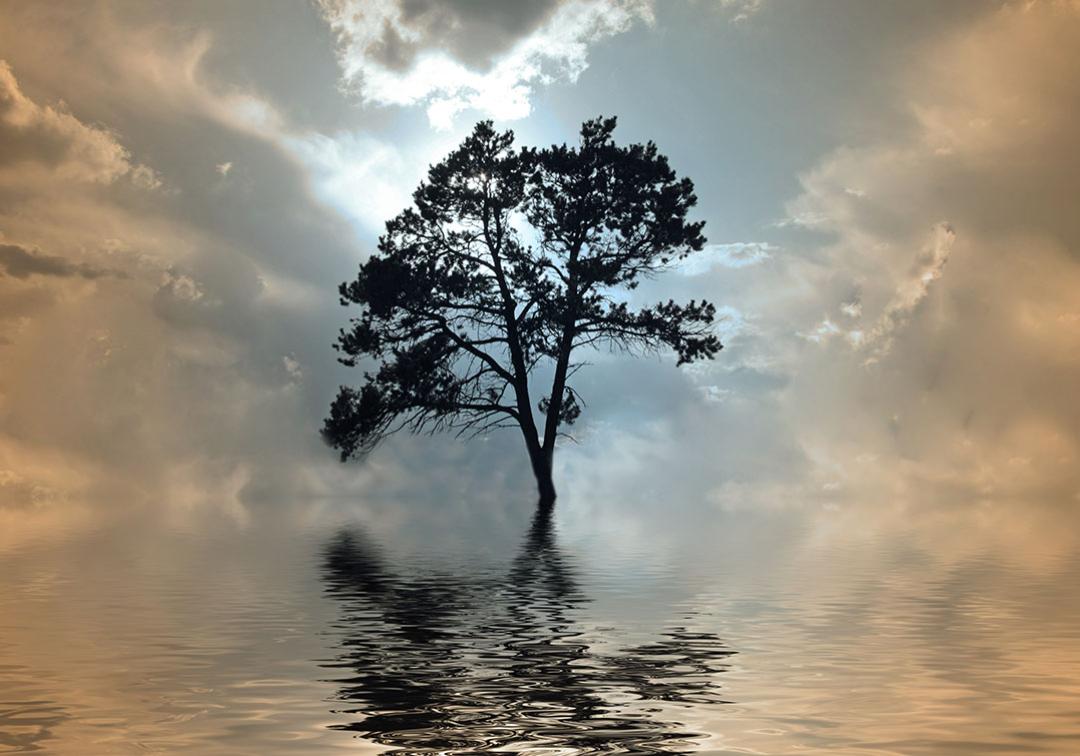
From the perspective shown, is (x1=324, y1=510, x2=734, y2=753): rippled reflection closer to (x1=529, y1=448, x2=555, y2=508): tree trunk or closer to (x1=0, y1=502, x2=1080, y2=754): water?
(x1=0, y1=502, x2=1080, y2=754): water

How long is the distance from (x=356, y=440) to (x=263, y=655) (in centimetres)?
3219

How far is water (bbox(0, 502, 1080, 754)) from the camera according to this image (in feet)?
21.8

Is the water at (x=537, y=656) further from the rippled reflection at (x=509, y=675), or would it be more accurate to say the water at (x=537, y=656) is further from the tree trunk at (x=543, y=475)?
the tree trunk at (x=543, y=475)

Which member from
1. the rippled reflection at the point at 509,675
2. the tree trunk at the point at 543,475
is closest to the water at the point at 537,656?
the rippled reflection at the point at 509,675

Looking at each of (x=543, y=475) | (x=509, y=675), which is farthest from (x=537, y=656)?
(x=543, y=475)

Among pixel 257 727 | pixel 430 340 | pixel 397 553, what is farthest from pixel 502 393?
pixel 257 727

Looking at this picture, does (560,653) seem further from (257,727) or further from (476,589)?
(476,589)

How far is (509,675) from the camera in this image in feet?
28.0

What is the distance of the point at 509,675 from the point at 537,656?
3.05 ft

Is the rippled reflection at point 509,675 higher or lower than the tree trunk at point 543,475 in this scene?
lower

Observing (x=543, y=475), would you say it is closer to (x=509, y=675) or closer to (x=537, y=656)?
(x=537, y=656)

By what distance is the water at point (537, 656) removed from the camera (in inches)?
261

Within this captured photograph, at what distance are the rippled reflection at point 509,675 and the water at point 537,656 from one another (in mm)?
35

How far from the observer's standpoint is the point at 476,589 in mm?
15227
